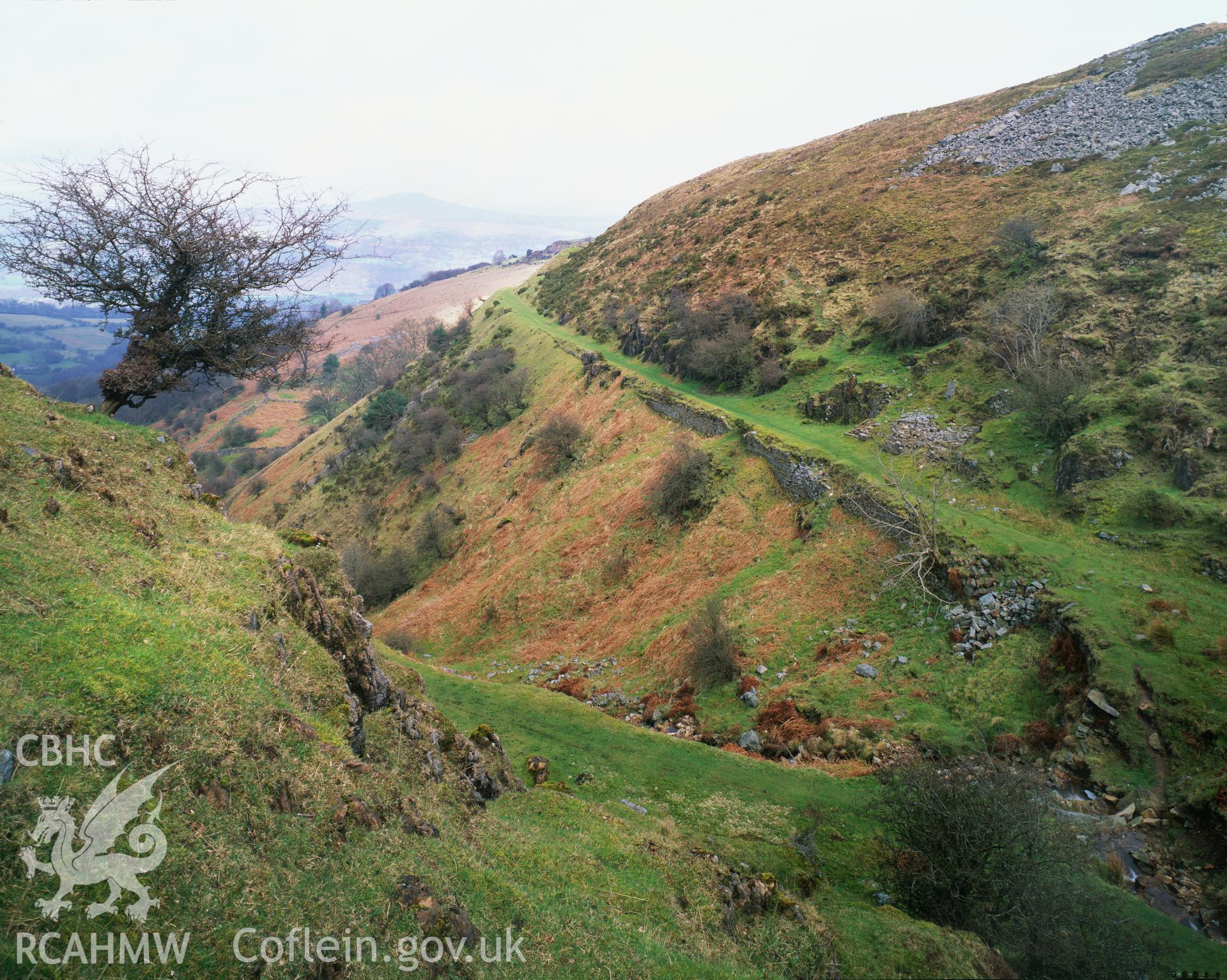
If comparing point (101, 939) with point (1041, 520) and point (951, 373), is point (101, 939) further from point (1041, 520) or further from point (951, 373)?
point (951, 373)

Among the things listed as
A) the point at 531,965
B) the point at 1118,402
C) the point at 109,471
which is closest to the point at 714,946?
the point at 531,965

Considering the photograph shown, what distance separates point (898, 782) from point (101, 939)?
11.6 meters

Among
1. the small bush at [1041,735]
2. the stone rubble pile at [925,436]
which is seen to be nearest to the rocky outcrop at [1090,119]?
the stone rubble pile at [925,436]

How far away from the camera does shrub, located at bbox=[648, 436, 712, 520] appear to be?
29.5m

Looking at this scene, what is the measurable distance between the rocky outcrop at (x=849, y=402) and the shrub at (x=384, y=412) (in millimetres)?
49416

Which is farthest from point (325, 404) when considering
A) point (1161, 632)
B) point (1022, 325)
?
point (1161, 632)

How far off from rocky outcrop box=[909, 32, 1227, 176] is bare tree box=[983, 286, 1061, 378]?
72.8 feet

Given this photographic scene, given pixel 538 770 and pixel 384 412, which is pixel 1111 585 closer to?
pixel 538 770

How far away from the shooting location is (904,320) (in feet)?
111

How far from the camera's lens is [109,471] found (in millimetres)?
10461

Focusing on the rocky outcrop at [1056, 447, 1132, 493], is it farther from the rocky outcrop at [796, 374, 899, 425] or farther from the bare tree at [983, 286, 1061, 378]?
the rocky outcrop at [796, 374, 899, 425]

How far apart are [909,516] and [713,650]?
881 centimetres

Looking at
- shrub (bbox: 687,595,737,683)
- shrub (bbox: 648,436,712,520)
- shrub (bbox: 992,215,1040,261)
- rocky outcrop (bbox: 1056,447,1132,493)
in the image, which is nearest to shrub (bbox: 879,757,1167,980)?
shrub (bbox: 687,595,737,683)

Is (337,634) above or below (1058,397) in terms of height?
above
